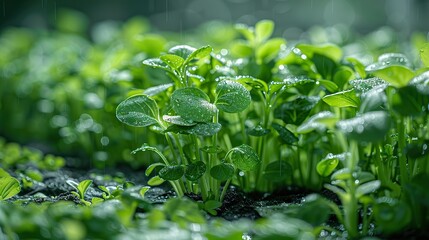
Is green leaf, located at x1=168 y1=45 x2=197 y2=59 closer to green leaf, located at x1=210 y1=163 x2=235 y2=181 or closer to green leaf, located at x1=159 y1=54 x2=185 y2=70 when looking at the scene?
green leaf, located at x1=159 y1=54 x2=185 y2=70

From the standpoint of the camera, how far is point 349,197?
102 centimetres

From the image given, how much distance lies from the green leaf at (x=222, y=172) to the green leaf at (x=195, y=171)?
0.03 metres

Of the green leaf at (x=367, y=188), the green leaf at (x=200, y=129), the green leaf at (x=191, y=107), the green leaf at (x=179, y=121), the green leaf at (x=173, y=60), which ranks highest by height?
the green leaf at (x=173, y=60)

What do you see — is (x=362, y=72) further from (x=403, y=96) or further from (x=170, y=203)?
(x=170, y=203)

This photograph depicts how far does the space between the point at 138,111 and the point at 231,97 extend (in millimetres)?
221

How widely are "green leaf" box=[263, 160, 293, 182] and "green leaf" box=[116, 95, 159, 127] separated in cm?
39

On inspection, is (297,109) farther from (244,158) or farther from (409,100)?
(409,100)

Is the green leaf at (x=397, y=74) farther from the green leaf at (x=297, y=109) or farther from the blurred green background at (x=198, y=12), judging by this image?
the blurred green background at (x=198, y=12)

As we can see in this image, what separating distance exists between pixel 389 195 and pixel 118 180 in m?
0.77

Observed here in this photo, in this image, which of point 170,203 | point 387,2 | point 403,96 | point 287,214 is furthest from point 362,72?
point 387,2

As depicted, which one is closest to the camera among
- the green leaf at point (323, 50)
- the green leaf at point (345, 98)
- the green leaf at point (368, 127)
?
the green leaf at point (368, 127)

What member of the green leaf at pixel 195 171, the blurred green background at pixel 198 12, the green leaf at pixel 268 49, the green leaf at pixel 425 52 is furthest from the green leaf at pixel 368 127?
the blurred green background at pixel 198 12

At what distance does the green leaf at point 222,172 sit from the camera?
4.06 feet

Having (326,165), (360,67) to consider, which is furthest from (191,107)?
(360,67)
